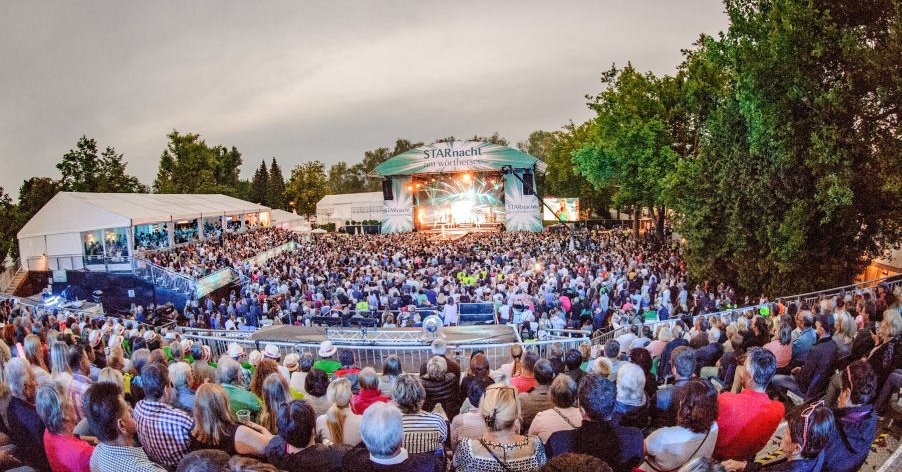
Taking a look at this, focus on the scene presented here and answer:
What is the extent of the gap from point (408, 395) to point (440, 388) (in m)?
1.13

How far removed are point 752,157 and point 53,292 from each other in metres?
22.0

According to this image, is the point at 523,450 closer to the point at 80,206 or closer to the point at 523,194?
the point at 80,206

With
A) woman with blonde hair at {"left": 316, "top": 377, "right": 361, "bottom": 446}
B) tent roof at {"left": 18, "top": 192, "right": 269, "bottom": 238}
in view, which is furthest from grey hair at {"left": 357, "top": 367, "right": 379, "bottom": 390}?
tent roof at {"left": 18, "top": 192, "right": 269, "bottom": 238}

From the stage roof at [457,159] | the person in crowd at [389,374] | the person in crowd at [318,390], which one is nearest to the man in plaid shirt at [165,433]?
the person in crowd at [318,390]

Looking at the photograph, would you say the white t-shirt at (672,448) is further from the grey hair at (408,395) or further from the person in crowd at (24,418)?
the person in crowd at (24,418)

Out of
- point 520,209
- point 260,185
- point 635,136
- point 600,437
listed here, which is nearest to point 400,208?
point 520,209

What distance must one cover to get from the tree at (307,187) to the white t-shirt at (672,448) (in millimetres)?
52784

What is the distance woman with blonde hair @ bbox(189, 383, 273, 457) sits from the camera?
260cm

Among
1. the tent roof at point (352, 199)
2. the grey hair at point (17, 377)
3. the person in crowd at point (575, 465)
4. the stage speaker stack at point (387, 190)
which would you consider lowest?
the person in crowd at point (575, 465)

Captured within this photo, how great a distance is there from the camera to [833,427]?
2334 mm

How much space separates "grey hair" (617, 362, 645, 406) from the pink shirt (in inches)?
117

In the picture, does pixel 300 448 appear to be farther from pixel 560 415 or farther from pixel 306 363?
pixel 306 363

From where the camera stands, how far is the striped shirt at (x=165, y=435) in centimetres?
262

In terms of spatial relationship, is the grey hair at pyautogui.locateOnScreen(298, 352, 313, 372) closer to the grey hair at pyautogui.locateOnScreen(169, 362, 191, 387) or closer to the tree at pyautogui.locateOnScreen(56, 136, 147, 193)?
the grey hair at pyautogui.locateOnScreen(169, 362, 191, 387)
